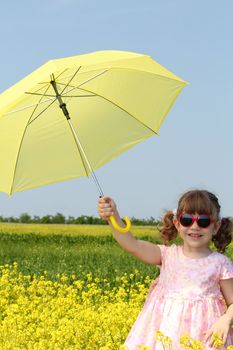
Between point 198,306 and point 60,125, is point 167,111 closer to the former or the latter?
point 60,125

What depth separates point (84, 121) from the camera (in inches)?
267

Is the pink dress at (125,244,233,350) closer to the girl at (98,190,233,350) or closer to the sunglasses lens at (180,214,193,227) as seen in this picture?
the girl at (98,190,233,350)

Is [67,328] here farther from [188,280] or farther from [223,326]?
[223,326]

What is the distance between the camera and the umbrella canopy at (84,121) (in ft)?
21.7

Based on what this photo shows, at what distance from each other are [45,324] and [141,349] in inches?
128

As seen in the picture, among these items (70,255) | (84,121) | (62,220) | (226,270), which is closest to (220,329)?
(226,270)

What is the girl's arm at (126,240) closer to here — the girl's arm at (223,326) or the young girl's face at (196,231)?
the young girl's face at (196,231)

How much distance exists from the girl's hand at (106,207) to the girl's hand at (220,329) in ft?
3.49

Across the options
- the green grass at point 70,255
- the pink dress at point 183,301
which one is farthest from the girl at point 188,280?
the green grass at point 70,255

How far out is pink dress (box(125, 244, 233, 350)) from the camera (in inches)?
209

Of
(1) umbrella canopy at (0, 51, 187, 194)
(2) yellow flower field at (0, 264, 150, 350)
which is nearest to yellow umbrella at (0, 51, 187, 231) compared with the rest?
(1) umbrella canopy at (0, 51, 187, 194)

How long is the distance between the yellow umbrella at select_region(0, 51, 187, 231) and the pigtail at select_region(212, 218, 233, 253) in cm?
155

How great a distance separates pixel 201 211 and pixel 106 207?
70cm

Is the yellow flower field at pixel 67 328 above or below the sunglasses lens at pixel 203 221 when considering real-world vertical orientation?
below
